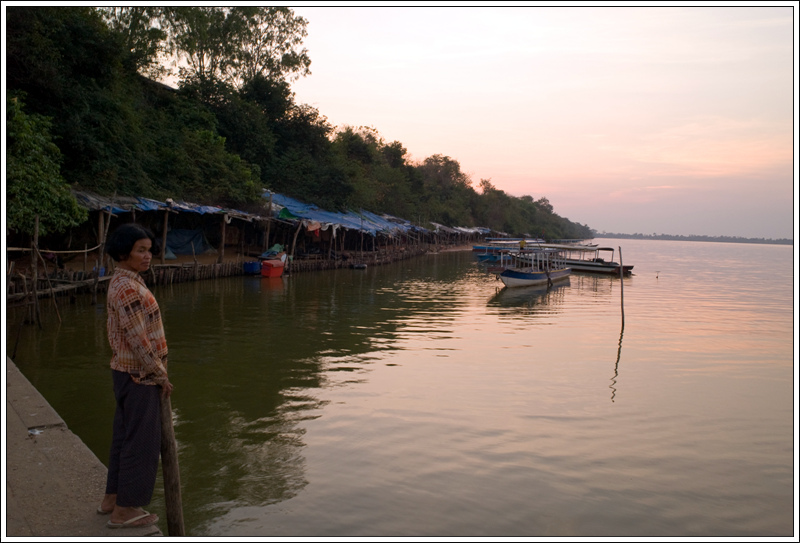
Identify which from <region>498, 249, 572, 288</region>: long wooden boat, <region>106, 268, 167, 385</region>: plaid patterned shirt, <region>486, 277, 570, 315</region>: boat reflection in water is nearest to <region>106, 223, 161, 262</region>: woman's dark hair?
<region>106, 268, 167, 385</region>: plaid patterned shirt

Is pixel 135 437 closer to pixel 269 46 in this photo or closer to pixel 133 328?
pixel 133 328

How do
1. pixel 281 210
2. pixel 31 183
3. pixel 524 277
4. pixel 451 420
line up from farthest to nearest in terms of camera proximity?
pixel 281 210, pixel 524 277, pixel 31 183, pixel 451 420

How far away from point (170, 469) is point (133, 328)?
2.97ft

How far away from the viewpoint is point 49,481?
411cm

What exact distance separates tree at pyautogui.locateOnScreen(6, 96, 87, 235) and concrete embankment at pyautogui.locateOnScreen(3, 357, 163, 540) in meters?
9.42

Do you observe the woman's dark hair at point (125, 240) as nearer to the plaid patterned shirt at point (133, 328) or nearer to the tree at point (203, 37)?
the plaid patterned shirt at point (133, 328)

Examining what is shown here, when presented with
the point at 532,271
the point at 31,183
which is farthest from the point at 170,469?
the point at 532,271

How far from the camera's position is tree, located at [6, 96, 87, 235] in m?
13.2

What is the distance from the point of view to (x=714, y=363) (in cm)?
1178

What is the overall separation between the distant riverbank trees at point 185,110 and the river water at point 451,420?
6.55 meters

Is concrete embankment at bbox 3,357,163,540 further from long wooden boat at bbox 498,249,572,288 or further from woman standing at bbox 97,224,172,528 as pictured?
long wooden boat at bbox 498,249,572,288

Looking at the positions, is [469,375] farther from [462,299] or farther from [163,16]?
[163,16]

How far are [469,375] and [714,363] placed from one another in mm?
5449

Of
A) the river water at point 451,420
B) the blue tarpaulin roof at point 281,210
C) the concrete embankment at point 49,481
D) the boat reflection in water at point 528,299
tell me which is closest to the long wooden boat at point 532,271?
the boat reflection in water at point 528,299
